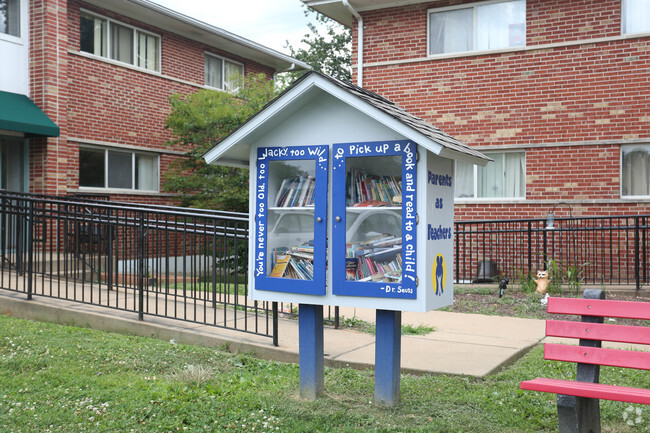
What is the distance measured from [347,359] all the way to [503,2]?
1000 cm

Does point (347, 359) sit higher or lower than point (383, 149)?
lower

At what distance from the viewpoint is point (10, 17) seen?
43.1 feet

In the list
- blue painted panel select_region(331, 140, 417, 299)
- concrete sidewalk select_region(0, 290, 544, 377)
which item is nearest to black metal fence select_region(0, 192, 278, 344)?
concrete sidewalk select_region(0, 290, 544, 377)

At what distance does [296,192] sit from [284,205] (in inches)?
5.6

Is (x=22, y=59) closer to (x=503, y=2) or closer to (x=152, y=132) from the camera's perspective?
(x=152, y=132)

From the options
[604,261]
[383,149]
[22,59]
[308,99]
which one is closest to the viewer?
[383,149]

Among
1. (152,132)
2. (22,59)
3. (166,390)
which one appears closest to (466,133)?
(152,132)

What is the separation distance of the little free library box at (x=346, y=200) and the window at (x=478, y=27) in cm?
Result: 931

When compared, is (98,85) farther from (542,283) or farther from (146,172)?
(542,283)

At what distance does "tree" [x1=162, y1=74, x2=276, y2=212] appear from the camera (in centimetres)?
1530

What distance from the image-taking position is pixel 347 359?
601cm

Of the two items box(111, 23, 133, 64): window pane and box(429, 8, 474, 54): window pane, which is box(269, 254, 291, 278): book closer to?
box(429, 8, 474, 54): window pane

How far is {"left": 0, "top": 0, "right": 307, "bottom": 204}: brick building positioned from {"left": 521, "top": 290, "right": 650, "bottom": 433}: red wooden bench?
1093cm

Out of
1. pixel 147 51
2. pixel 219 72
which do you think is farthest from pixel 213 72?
pixel 147 51
